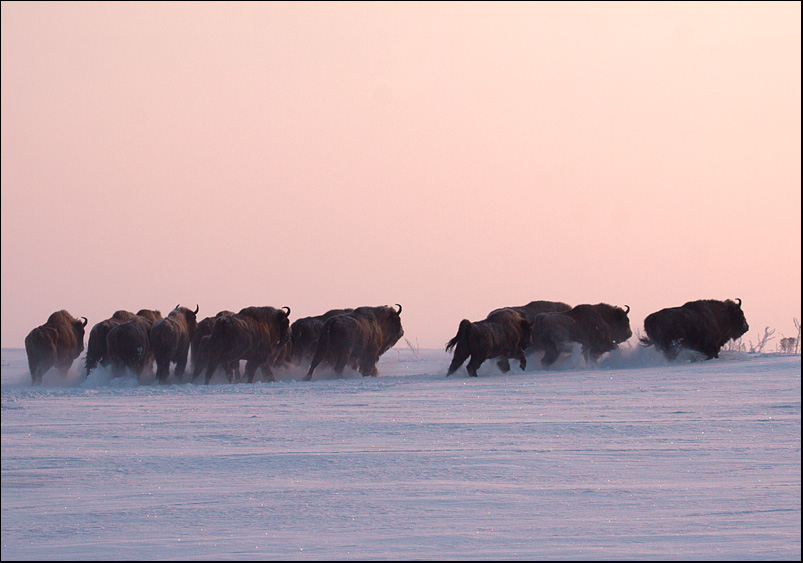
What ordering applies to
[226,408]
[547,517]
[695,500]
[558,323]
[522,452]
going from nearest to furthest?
[547,517]
[695,500]
[522,452]
[226,408]
[558,323]

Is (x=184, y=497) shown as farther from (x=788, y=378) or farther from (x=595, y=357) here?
(x=595, y=357)

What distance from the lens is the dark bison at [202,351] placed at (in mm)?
20141

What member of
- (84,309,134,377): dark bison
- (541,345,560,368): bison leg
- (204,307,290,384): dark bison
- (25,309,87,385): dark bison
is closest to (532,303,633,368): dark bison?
(541,345,560,368): bison leg

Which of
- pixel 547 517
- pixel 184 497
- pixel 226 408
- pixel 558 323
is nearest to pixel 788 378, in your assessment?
pixel 558 323

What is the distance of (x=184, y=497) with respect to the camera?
6961 millimetres

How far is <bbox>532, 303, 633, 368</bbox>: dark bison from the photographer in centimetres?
2195

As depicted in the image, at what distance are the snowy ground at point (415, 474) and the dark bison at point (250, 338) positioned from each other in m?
5.81

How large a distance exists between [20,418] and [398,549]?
25.1ft

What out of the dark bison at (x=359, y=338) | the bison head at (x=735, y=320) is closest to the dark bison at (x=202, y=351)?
the dark bison at (x=359, y=338)

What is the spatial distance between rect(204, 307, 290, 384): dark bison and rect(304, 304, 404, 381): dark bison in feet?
3.02

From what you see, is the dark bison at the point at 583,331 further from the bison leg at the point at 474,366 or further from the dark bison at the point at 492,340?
the bison leg at the point at 474,366

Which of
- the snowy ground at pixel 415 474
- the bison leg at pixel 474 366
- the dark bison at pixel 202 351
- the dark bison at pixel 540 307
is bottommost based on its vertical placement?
the snowy ground at pixel 415 474

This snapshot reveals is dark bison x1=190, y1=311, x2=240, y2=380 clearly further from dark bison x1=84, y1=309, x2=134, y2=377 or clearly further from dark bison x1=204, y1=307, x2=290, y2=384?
dark bison x1=84, y1=309, x2=134, y2=377

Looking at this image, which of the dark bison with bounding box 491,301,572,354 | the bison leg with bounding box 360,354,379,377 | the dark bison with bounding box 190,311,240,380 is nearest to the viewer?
the dark bison with bounding box 190,311,240,380
